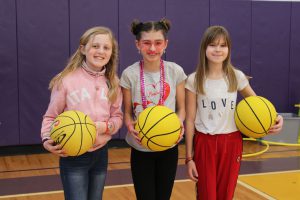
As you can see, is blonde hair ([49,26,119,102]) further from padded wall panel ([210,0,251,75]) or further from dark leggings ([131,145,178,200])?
padded wall panel ([210,0,251,75])

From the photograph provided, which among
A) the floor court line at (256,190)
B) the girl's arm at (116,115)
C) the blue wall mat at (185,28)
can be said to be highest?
the blue wall mat at (185,28)

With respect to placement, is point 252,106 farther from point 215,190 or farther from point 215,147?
point 215,190

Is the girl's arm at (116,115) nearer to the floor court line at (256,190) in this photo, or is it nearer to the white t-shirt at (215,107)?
the white t-shirt at (215,107)

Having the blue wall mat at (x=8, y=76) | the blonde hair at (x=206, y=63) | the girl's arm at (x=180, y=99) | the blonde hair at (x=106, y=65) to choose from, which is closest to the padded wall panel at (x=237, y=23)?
the blue wall mat at (x=8, y=76)

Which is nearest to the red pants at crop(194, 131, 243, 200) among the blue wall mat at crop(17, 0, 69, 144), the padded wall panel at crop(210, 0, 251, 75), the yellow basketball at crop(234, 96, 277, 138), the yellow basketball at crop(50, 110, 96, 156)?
the yellow basketball at crop(234, 96, 277, 138)

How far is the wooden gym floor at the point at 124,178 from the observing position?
3.99 metres

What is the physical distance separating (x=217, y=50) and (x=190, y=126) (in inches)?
20.3

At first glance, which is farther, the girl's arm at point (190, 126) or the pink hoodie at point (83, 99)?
the girl's arm at point (190, 126)

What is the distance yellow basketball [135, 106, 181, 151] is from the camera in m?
2.21

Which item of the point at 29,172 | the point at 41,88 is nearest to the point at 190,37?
the point at 41,88

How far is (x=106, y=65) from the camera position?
246 centimetres

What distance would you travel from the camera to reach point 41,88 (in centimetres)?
591

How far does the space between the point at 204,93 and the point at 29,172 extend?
3148 mm

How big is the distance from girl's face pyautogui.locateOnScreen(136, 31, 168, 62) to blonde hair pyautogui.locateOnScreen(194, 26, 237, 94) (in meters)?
0.29
